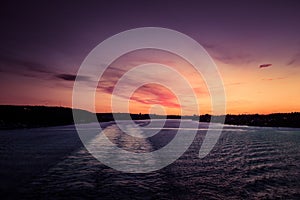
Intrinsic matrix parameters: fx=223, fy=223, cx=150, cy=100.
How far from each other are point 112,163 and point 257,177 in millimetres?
11055

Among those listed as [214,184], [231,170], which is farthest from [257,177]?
[214,184]

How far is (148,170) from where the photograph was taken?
54.7ft

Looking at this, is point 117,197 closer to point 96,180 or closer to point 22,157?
point 96,180

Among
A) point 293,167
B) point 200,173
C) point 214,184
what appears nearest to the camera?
point 214,184

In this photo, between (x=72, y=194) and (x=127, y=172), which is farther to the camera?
(x=127, y=172)

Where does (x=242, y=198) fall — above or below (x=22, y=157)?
below

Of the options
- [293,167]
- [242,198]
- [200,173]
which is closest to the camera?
[242,198]

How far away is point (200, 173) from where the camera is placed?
15758 mm

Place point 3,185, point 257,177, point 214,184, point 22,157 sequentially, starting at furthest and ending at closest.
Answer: point 22,157
point 257,177
point 214,184
point 3,185

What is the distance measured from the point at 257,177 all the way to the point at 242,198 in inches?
182

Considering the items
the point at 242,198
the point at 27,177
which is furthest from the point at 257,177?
the point at 27,177

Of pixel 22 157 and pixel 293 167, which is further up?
pixel 22 157

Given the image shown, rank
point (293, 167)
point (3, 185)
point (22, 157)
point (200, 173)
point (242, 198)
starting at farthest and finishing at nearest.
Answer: point (22, 157)
point (293, 167)
point (200, 173)
point (3, 185)
point (242, 198)

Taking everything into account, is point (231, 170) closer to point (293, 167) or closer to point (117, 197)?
point (293, 167)
